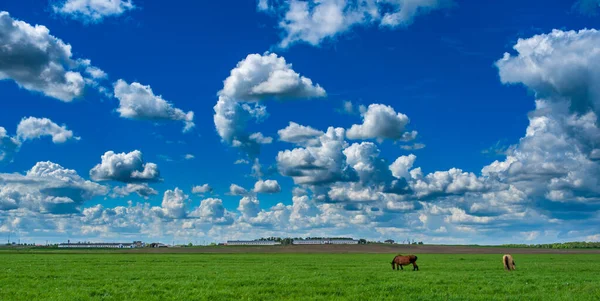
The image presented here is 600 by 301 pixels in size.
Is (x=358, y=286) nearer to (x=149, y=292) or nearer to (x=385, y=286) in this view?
(x=385, y=286)

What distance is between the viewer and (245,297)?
73.8 ft

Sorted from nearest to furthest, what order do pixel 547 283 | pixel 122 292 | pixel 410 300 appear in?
pixel 410 300 → pixel 122 292 → pixel 547 283

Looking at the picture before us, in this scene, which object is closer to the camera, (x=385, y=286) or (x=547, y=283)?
(x=385, y=286)

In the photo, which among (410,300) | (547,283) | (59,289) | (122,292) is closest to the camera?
(410,300)

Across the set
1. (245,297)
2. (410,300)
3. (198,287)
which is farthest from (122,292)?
(410,300)

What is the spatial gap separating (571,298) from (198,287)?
18.4 metres

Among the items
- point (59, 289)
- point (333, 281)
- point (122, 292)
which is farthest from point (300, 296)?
point (59, 289)

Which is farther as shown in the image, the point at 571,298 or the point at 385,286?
the point at 385,286

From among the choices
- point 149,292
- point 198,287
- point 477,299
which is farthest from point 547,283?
point 149,292

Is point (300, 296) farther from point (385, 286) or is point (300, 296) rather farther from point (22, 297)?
point (22, 297)

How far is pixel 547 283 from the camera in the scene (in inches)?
1138

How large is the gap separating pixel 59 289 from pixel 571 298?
997 inches

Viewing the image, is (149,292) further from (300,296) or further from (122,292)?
(300,296)

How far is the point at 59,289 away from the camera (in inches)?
1010
